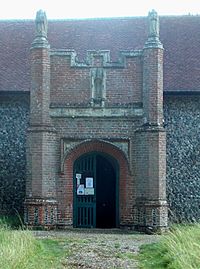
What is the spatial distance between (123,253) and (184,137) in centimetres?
959

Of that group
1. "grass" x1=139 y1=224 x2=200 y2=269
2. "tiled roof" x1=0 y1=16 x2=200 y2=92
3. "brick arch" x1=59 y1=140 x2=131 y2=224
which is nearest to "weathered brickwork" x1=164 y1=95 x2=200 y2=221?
"tiled roof" x1=0 y1=16 x2=200 y2=92

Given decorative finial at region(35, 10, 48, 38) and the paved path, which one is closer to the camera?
the paved path

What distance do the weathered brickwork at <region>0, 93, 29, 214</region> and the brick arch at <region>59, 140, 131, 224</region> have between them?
310 centimetres

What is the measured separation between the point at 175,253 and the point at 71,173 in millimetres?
9082

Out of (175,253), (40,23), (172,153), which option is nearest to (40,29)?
(40,23)

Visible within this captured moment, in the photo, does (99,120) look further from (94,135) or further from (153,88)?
(153,88)

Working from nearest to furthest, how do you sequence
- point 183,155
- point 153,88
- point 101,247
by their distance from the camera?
point 101,247
point 153,88
point 183,155

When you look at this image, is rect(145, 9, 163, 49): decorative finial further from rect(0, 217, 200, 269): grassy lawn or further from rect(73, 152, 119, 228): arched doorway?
rect(0, 217, 200, 269): grassy lawn

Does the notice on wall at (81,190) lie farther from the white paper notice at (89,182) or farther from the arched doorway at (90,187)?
the white paper notice at (89,182)

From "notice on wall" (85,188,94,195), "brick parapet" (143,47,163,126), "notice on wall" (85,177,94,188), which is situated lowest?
"notice on wall" (85,188,94,195)

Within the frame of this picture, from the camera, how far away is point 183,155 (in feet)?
73.0

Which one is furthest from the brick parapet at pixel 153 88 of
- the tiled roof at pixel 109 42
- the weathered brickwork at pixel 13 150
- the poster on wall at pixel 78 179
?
the weathered brickwork at pixel 13 150

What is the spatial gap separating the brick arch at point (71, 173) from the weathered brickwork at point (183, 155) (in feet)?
9.51

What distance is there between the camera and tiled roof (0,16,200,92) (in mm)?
22641
